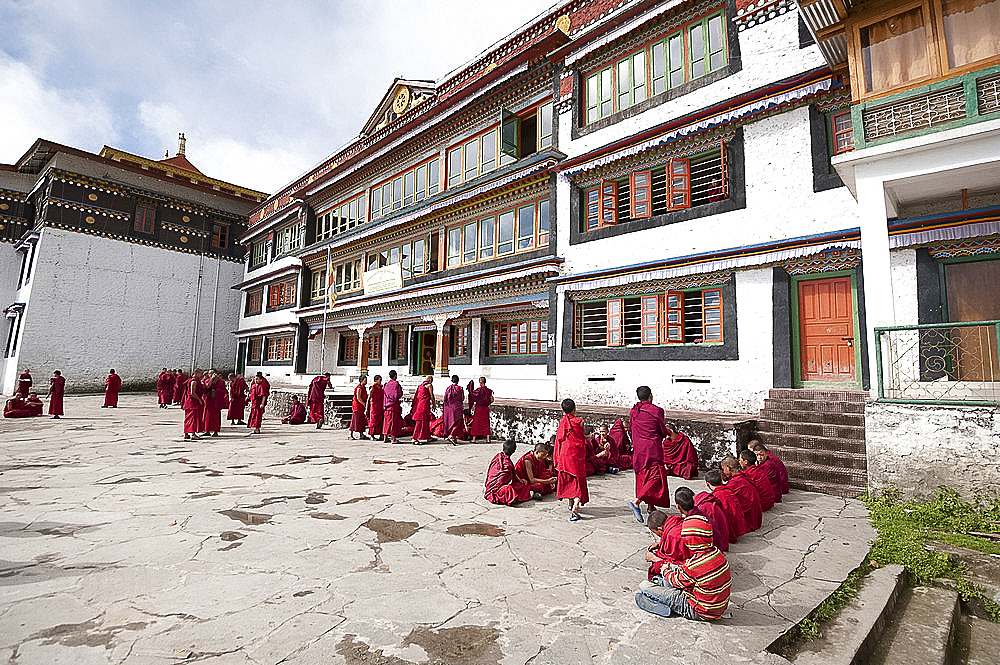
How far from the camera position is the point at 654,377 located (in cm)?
1115

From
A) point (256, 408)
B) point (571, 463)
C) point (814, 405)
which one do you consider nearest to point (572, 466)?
point (571, 463)

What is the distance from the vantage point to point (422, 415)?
40.3ft

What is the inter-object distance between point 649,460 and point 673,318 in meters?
5.76

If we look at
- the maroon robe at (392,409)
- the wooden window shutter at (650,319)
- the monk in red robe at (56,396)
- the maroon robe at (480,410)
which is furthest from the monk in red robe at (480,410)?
the monk in red robe at (56,396)

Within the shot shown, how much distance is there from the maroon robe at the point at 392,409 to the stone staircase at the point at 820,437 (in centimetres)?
750

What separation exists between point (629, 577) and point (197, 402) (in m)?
11.3

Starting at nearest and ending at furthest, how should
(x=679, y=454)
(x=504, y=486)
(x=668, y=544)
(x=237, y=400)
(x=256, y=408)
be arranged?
(x=668, y=544)
(x=504, y=486)
(x=679, y=454)
(x=256, y=408)
(x=237, y=400)

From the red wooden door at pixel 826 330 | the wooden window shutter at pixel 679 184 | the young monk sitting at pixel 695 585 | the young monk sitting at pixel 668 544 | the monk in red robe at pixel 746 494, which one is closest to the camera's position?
the young monk sitting at pixel 695 585

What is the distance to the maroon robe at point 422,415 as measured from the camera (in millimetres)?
12203

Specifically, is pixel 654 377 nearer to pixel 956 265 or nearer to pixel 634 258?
pixel 634 258

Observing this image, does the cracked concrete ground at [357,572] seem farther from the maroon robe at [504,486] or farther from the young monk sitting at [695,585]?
the maroon robe at [504,486]

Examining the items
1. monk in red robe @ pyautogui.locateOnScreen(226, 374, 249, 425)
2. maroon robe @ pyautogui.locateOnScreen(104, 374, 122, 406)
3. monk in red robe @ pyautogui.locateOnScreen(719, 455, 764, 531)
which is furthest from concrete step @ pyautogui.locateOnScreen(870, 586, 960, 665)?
maroon robe @ pyautogui.locateOnScreen(104, 374, 122, 406)

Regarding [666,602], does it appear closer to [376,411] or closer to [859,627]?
[859,627]

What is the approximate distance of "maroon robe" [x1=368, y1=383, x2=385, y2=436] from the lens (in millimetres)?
12672
